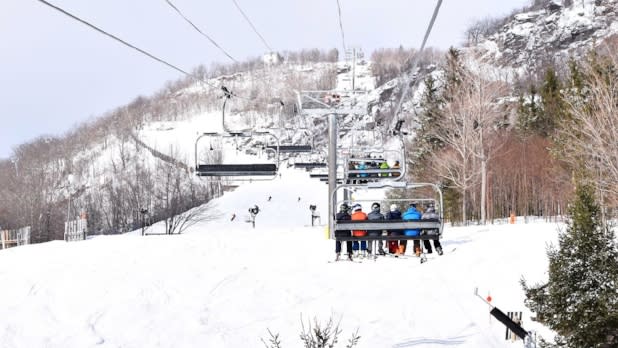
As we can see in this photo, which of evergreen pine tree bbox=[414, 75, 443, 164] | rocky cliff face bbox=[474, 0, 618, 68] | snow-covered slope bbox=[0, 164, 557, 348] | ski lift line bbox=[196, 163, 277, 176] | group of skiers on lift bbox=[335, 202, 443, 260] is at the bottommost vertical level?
snow-covered slope bbox=[0, 164, 557, 348]

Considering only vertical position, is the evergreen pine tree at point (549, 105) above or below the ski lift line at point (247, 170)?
above

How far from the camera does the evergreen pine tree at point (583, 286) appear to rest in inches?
413

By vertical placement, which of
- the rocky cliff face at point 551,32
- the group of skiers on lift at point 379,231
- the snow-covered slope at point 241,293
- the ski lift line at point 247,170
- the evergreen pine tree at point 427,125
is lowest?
the snow-covered slope at point 241,293

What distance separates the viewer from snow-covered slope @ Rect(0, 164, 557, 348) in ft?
32.6

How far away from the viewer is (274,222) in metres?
69.9

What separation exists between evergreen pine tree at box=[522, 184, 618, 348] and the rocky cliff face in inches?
4660

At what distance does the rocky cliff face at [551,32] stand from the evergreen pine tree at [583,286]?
118364 millimetres

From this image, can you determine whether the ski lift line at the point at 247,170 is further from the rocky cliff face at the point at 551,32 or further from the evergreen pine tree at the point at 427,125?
the rocky cliff face at the point at 551,32

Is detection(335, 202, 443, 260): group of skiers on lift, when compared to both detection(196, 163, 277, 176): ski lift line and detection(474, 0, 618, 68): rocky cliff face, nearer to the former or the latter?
detection(196, 163, 277, 176): ski lift line

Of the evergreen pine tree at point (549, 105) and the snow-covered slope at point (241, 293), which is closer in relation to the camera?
the snow-covered slope at point (241, 293)

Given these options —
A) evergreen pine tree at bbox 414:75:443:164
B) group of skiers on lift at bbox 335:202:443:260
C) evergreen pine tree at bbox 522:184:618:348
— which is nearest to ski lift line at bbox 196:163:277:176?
group of skiers on lift at bbox 335:202:443:260

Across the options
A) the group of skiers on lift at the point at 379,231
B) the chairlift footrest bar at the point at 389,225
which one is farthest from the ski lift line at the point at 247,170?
the chairlift footrest bar at the point at 389,225

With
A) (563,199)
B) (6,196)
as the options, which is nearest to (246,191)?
(6,196)

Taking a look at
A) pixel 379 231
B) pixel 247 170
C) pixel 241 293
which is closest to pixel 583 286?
pixel 379 231
